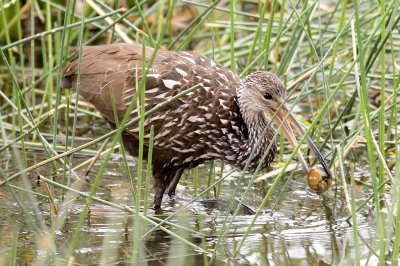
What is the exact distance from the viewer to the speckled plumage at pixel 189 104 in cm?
563

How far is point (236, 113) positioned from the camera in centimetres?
570

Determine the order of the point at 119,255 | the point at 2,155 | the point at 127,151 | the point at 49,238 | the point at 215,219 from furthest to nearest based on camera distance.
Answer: the point at 2,155 < the point at 127,151 < the point at 215,219 < the point at 119,255 < the point at 49,238

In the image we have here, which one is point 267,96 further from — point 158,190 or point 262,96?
point 158,190

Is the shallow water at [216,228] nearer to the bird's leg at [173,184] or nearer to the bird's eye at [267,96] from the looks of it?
the bird's leg at [173,184]

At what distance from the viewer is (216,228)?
5.41 meters

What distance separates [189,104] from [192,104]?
0.06ft

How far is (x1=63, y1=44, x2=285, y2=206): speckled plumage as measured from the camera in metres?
5.63

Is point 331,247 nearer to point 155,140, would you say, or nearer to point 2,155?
point 155,140

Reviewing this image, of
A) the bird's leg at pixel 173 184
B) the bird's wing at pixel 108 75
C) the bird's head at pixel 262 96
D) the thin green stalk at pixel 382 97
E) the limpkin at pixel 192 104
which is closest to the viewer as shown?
the thin green stalk at pixel 382 97

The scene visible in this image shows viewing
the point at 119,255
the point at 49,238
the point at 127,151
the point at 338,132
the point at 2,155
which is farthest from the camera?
the point at 338,132

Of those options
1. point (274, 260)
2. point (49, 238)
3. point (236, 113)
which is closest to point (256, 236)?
point (274, 260)

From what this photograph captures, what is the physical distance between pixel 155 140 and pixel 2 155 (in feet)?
4.38

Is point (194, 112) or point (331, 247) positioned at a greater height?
point (194, 112)

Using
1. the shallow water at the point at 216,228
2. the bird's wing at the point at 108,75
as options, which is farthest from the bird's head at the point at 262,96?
the bird's wing at the point at 108,75
